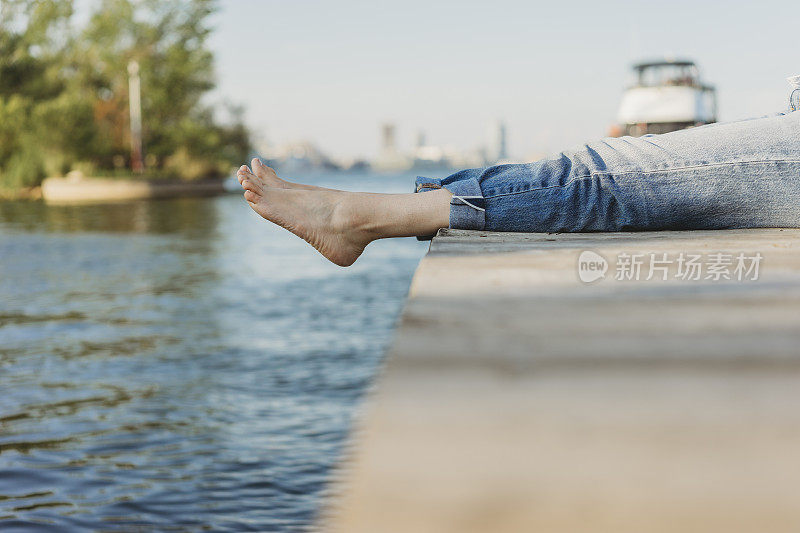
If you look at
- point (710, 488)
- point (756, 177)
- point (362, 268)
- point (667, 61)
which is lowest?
point (362, 268)

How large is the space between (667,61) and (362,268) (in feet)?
27.8

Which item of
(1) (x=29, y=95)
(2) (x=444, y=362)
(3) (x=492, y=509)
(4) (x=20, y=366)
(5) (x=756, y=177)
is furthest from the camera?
(1) (x=29, y=95)

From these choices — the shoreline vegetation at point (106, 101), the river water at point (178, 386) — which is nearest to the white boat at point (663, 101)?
the river water at point (178, 386)

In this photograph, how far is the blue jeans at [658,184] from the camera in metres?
1.96

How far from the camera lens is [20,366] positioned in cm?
710

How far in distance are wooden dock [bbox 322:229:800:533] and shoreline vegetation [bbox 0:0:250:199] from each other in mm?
36265

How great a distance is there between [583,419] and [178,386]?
623 centimetres

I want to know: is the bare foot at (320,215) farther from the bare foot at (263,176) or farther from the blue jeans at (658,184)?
the blue jeans at (658,184)

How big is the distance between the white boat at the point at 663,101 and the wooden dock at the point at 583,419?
61.8ft

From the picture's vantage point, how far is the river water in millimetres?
4246

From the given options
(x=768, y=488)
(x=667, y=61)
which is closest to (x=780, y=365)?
(x=768, y=488)

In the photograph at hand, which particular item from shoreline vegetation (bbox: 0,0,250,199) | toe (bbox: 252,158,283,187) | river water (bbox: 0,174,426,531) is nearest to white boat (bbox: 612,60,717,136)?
river water (bbox: 0,174,426,531)

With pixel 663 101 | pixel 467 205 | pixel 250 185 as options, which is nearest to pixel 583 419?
pixel 467 205

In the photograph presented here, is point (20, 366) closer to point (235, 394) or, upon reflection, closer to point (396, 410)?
point (235, 394)
